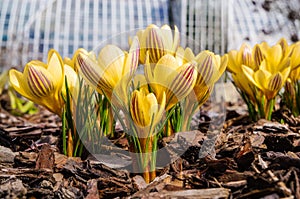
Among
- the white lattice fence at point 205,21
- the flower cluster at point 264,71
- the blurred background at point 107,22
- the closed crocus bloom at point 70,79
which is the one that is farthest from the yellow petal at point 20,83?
the white lattice fence at point 205,21

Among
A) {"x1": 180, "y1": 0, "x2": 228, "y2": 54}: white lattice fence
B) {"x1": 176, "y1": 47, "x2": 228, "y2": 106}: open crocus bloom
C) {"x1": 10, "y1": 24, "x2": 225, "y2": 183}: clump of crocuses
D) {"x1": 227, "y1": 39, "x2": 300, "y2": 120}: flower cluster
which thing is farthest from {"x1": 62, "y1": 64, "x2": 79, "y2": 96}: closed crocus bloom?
{"x1": 180, "y1": 0, "x2": 228, "y2": 54}: white lattice fence

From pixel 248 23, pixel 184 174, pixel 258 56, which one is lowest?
pixel 184 174

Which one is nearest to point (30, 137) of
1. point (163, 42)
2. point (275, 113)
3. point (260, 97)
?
Answer: point (163, 42)

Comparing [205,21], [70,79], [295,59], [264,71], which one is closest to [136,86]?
[70,79]

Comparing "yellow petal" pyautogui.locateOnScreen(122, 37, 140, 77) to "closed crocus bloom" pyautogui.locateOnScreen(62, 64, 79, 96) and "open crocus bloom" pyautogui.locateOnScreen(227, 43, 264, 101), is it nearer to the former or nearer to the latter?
"closed crocus bloom" pyautogui.locateOnScreen(62, 64, 79, 96)

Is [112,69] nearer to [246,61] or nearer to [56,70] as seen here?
[56,70]
